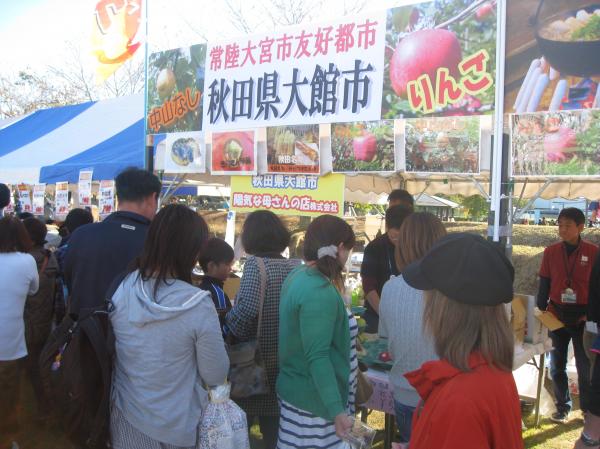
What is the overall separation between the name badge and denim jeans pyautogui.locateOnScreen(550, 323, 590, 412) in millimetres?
204

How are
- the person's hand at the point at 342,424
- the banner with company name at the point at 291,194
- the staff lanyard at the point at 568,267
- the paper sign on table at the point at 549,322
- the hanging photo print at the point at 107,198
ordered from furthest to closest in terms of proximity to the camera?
the hanging photo print at the point at 107,198, the staff lanyard at the point at 568,267, the banner with company name at the point at 291,194, the paper sign on table at the point at 549,322, the person's hand at the point at 342,424

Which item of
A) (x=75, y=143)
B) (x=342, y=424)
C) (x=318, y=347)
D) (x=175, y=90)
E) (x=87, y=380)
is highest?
(x=175, y=90)

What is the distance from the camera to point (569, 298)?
14.2 feet

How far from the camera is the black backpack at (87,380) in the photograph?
5.69 ft

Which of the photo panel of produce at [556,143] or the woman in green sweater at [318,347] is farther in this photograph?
the photo panel of produce at [556,143]

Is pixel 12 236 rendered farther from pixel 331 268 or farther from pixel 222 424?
pixel 331 268

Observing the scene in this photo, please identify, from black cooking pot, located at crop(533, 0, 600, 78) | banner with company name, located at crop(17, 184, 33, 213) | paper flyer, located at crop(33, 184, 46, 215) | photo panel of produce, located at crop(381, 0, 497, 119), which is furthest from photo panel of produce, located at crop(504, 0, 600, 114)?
banner with company name, located at crop(17, 184, 33, 213)

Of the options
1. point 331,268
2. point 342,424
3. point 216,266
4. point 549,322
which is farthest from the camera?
point 549,322

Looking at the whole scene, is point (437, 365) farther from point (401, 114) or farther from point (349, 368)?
point (401, 114)

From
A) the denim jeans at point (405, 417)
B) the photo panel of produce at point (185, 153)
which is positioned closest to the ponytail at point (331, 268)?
the denim jeans at point (405, 417)

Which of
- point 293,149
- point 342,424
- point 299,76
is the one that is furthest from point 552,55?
point 342,424

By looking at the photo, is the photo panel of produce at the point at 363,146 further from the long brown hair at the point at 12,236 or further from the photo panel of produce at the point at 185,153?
the long brown hair at the point at 12,236

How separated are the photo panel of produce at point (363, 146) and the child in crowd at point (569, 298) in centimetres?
180

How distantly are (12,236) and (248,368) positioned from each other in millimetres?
1600
